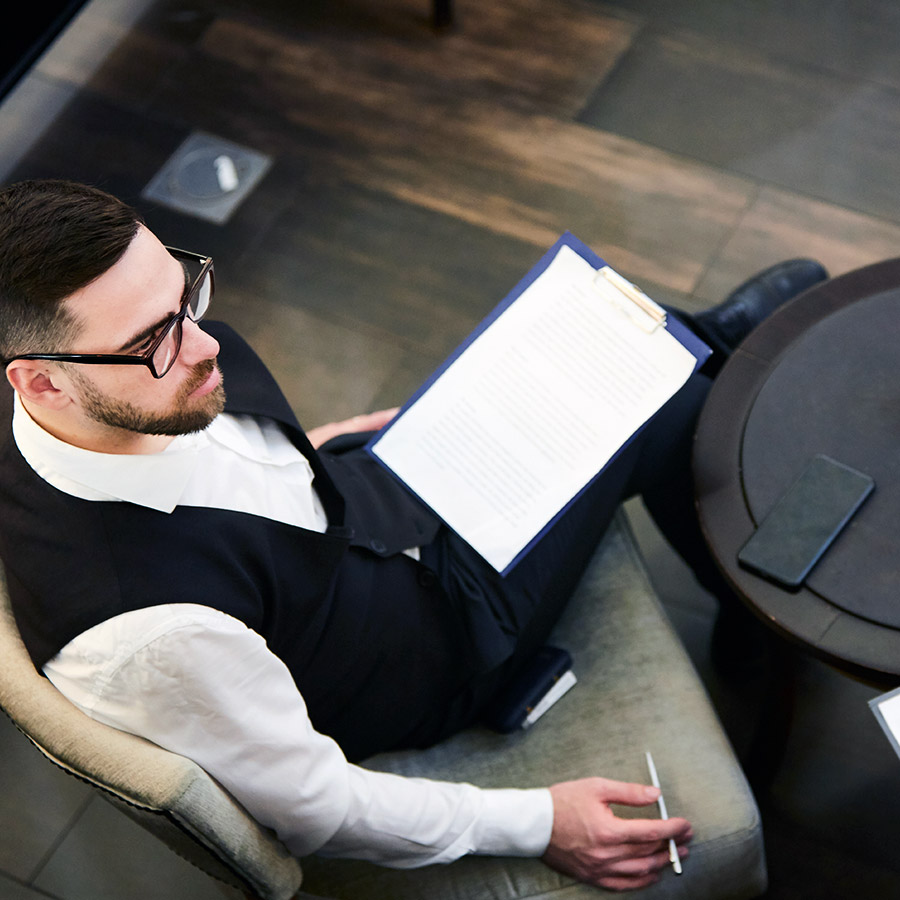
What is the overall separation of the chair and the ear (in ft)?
0.63

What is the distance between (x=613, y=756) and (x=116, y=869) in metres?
0.86

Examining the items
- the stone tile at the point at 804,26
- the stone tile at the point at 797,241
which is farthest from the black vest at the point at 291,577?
the stone tile at the point at 804,26

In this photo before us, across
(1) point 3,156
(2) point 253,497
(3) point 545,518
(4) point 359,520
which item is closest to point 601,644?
(3) point 545,518

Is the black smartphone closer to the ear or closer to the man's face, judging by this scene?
the man's face

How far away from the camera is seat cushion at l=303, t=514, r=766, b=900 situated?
3.76ft

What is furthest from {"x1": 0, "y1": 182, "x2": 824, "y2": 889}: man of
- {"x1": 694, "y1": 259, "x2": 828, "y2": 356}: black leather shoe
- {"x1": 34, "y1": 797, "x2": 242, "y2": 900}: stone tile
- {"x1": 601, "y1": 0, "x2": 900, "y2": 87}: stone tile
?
{"x1": 601, "y1": 0, "x2": 900, "y2": 87}: stone tile

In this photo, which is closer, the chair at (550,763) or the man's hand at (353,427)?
the chair at (550,763)

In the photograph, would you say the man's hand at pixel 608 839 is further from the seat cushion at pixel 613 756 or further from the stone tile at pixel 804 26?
the stone tile at pixel 804 26

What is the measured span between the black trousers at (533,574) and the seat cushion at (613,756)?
48 millimetres

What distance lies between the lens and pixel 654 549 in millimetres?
1849

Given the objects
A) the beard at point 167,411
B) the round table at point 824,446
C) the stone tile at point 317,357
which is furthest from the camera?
the stone tile at point 317,357

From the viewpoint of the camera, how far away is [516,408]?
4.07 feet

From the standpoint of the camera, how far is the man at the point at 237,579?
0.93 meters

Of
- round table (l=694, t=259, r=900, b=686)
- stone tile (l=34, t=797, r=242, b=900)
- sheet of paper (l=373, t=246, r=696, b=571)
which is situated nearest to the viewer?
round table (l=694, t=259, r=900, b=686)
